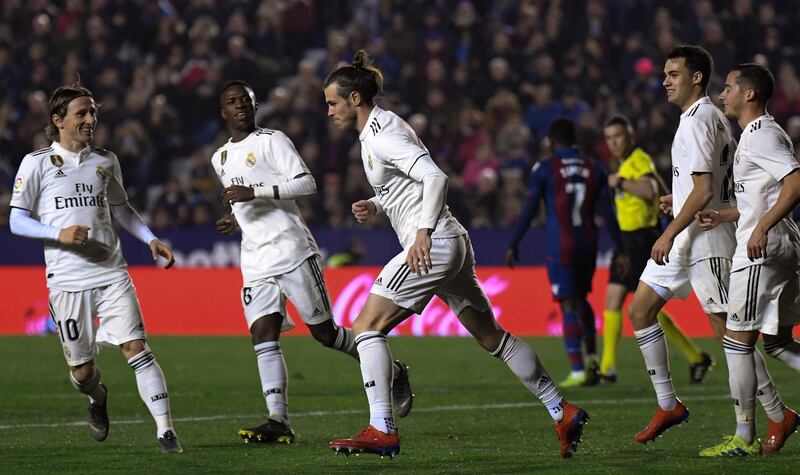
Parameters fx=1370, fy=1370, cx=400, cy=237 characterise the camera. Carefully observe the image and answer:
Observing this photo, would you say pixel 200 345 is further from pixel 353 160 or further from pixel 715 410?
pixel 715 410

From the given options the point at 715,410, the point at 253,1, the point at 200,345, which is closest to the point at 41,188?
the point at 715,410

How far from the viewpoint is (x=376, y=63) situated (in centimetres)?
2141

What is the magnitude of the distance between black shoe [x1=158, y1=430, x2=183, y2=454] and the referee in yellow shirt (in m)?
5.28

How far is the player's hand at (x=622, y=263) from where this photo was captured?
11.8 m

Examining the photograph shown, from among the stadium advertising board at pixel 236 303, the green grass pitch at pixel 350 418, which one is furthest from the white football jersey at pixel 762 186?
the stadium advertising board at pixel 236 303

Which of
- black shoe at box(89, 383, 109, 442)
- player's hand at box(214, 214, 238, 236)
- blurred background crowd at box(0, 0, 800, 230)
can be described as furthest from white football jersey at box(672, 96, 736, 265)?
blurred background crowd at box(0, 0, 800, 230)

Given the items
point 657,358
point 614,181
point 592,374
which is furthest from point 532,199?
point 657,358

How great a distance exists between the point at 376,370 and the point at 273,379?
1.53 meters

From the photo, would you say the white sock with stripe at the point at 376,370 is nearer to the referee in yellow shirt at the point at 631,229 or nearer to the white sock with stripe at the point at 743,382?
the white sock with stripe at the point at 743,382

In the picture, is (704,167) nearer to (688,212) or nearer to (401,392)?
(688,212)

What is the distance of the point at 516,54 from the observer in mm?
20953

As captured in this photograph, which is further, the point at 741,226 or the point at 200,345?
the point at 200,345

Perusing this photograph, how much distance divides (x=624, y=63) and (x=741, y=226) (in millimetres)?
14127

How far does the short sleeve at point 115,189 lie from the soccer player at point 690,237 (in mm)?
3000
